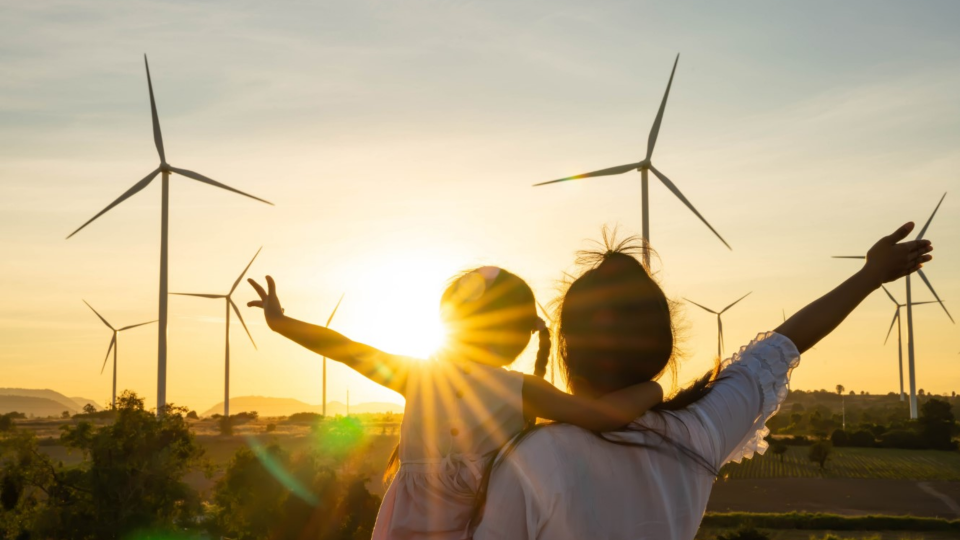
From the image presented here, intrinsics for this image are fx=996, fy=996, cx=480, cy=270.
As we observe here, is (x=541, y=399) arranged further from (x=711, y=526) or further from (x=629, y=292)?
(x=711, y=526)

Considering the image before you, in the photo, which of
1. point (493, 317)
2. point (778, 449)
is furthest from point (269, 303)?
point (778, 449)

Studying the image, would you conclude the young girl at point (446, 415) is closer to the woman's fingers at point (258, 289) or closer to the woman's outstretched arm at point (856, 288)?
the woman's fingers at point (258, 289)

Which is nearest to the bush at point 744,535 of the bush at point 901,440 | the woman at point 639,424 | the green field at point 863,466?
the green field at point 863,466

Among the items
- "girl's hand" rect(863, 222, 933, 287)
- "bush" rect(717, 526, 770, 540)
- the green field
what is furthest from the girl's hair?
the green field

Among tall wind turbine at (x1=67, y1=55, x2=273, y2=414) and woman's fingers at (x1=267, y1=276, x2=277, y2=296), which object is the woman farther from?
tall wind turbine at (x1=67, y1=55, x2=273, y2=414)

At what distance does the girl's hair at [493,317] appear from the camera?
529 cm

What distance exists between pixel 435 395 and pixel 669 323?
1016 mm

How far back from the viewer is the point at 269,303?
5.05 meters

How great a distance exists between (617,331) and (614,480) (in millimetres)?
627

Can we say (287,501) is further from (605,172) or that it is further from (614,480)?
(614,480)

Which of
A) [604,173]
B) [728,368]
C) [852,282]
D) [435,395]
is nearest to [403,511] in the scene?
[435,395]

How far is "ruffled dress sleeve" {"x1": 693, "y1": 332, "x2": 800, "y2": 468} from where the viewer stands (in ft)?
13.1

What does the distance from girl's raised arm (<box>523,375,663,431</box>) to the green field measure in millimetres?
122376

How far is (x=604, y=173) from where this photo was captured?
4691 centimetres
